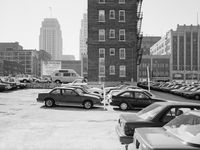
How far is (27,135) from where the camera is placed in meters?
8.66

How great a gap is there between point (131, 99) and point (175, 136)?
11498mm

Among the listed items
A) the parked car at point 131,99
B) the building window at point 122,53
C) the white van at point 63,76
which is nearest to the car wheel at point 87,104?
the parked car at point 131,99

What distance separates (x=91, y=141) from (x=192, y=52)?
136m

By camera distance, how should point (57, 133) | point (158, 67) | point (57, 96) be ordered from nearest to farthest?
1. point (57, 133)
2. point (57, 96)
3. point (158, 67)

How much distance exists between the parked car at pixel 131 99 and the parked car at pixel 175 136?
10544mm

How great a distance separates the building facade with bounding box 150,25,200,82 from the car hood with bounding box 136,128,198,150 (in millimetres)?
130242

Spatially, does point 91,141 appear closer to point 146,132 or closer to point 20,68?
point 146,132

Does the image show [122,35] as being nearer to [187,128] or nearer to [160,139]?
[187,128]

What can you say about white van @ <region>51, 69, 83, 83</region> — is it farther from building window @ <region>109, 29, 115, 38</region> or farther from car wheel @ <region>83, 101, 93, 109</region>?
car wheel @ <region>83, 101, 93, 109</region>

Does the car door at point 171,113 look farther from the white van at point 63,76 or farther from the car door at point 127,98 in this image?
the white van at point 63,76

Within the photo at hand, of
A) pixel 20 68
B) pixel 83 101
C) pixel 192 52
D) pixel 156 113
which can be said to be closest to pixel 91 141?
pixel 156 113

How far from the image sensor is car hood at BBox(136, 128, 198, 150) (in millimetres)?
3948

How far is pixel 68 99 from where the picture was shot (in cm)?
1630

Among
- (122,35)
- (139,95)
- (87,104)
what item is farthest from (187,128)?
(122,35)
